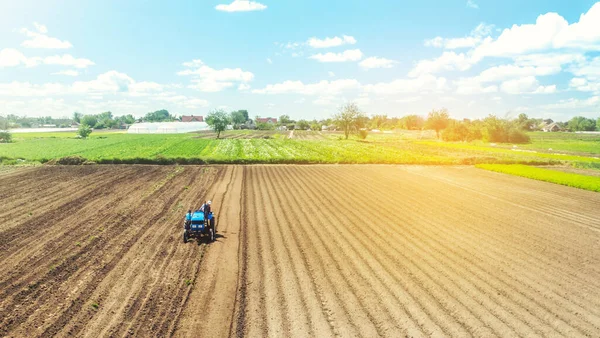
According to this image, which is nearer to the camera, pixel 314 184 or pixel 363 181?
pixel 314 184

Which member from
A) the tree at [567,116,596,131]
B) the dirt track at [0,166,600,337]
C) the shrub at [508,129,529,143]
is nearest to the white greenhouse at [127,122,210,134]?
the dirt track at [0,166,600,337]

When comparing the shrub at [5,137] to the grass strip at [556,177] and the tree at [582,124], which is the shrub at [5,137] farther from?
the tree at [582,124]

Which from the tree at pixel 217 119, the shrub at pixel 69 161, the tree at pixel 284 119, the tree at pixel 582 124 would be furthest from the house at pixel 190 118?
the tree at pixel 582 124

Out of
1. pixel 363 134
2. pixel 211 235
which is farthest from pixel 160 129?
pixel 211 235

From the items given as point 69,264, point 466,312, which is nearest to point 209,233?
point 69,264

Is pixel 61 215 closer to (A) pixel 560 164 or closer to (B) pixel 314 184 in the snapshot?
(B) pixel 314 184
